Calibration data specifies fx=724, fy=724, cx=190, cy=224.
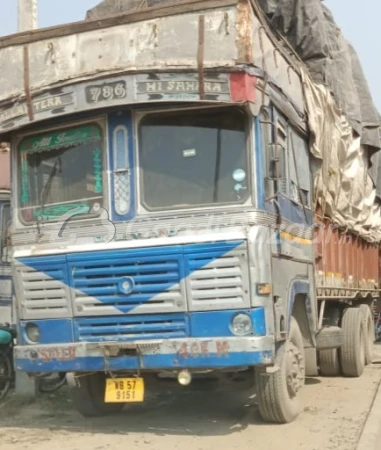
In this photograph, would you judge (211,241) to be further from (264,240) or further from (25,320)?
(25,320)

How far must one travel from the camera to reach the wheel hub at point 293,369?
20.8ft

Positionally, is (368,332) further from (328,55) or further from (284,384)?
(284,384)

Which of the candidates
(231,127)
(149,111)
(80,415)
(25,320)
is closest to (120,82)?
(149,111)

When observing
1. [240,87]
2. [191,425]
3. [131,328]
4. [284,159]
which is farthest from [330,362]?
[240,87]

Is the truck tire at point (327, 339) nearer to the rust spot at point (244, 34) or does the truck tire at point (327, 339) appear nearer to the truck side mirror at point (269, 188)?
the truck side mirror at point (269, 188)

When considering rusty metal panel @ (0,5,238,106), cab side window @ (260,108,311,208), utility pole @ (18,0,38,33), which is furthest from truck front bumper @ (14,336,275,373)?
utility pole @ (18,0,38,33)

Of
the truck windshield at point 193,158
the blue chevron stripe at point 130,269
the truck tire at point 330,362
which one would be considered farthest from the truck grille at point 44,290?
the truck tire at point 330,362

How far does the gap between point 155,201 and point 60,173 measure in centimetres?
96

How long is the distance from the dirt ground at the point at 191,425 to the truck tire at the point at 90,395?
0.11 m

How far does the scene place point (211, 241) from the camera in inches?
225

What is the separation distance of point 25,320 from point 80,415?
1.58 m

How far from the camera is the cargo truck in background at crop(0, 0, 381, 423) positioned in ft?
18.7

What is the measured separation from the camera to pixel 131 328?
5898 mm

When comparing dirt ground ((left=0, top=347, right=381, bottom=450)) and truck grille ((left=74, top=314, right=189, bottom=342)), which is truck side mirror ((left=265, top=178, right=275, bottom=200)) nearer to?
truck grille ((left=74, top=314, right=189, bottom=342))
